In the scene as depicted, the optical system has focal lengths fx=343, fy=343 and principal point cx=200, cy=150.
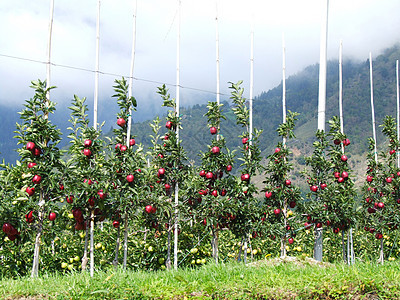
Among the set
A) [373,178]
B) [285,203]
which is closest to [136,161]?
[285,203]

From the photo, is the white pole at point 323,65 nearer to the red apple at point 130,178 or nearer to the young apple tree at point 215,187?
the young apple tree at point 215,187

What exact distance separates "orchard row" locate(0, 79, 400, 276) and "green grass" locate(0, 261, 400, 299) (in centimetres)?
113

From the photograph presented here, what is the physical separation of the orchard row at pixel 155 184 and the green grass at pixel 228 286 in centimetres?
113

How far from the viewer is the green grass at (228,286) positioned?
3270mm

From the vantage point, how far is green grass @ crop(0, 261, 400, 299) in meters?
3.27

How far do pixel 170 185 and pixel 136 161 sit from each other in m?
0.80

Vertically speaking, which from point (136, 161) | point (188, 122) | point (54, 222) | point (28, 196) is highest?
point (188, 122)

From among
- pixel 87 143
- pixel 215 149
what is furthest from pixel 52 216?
pixel 215 149

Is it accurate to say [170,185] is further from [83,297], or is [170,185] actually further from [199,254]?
[83,297]

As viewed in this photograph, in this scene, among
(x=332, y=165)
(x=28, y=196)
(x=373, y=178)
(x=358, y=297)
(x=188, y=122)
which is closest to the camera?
(x=358, y=297)

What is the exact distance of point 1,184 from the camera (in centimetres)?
479

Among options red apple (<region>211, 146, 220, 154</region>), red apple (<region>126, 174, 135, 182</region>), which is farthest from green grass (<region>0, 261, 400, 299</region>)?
red apple (<region>211, 146, 220, 154</region>)

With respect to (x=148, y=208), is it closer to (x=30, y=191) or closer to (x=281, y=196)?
(x=30, y=191)

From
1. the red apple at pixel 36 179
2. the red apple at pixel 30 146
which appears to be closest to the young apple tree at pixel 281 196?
the red apple at pixel 36 179
